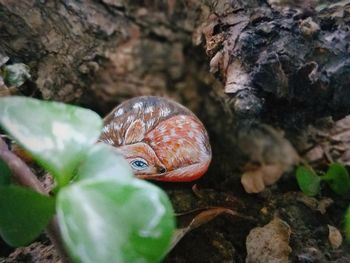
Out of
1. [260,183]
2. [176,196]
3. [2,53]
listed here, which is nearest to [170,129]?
[176,196]

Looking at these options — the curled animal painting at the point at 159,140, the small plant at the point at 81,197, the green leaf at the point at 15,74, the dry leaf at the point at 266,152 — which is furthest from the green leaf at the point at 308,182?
the green leaf at the point at 15,74

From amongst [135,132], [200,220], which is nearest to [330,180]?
[200,220]

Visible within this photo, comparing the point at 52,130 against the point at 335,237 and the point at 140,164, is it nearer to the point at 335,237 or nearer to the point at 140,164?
the point at 140,164

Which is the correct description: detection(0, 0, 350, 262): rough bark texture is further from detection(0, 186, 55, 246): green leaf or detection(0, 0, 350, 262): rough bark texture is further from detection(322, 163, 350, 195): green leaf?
detection(0, 186, 55, 246): green leaf

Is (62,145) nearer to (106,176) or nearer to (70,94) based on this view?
(106,176)

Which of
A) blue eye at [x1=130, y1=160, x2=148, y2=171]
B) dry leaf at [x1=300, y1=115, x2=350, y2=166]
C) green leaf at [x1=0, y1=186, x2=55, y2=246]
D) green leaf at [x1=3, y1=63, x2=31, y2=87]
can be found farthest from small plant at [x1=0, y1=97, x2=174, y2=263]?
dry leaf at [x1=300, y1=115, x2=350, y2=166]

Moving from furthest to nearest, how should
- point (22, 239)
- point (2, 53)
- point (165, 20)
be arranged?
point (165, 20) < point (2, 53) < point (22, 239)

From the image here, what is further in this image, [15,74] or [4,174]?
[15,74]
